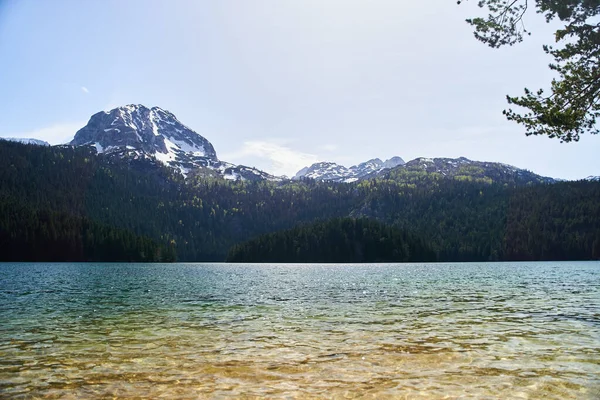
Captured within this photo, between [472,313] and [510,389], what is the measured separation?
21.8 m

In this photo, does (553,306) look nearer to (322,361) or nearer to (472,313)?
(472,313)

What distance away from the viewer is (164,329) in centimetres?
2917

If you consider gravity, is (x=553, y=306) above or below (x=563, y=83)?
below

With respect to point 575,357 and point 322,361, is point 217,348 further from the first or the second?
point 575,357

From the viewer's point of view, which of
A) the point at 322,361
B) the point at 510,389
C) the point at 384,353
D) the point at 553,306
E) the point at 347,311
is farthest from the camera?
the point at 553,306

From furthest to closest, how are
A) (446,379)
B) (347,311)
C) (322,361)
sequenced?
(347,311) → (322,361) → (446,379)

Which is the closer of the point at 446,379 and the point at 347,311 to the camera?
the point at 446,379

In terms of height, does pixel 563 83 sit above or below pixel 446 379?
above

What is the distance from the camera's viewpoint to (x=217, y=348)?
23.0 metres

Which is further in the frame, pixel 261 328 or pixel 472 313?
pixel 472 313

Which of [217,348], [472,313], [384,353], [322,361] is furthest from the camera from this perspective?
[472,313]

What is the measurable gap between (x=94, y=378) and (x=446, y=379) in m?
13.5

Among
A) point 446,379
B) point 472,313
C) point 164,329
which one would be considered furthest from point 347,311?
point 446,379

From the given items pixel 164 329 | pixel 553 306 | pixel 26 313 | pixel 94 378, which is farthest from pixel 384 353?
pixel 26 313
